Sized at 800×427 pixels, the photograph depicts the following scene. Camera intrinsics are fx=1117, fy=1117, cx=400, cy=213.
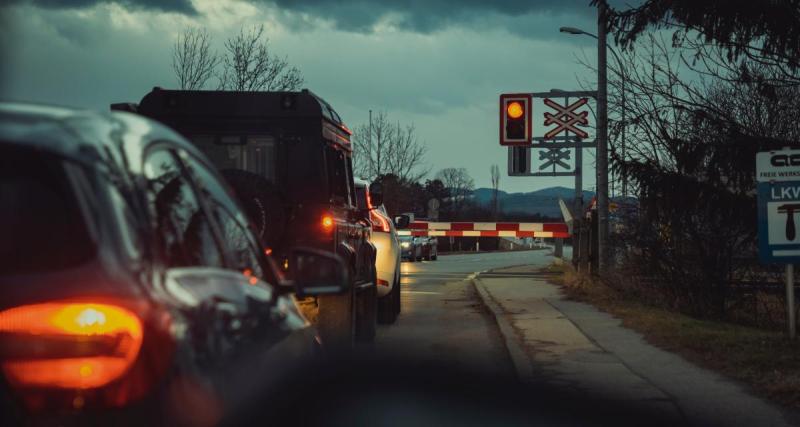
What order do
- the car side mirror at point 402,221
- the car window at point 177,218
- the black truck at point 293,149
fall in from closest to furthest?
the car window at point 177,218 → the black truck at point 293,149 → the car side mirror at point 402,221

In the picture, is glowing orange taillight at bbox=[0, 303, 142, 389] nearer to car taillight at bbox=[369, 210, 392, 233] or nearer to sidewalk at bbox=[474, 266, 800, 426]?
sidewalk at bbox=[474, 266, 800, 426]

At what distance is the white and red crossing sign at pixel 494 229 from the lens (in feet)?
116

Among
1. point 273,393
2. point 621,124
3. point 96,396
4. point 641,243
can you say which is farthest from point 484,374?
point 641,243

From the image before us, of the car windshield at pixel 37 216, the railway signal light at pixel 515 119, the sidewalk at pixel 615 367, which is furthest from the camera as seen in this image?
the railway signal light at pixel 515 119

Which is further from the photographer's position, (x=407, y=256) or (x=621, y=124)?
(x=407, y=256)

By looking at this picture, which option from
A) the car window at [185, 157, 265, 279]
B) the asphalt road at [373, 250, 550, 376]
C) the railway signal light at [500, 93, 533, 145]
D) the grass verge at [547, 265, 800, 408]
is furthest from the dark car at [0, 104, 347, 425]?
the railway signal light at [500, 93, 533, 145]

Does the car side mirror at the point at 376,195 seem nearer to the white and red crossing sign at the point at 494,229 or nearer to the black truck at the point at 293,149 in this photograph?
the black truck at the point at 293,149

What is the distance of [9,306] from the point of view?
2.00 meters

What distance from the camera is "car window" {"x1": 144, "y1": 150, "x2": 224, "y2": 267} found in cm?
246

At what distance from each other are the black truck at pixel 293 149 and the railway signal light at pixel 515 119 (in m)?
10.5

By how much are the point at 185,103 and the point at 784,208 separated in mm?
6287

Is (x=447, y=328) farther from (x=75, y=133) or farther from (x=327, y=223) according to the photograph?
(x=75, y=133)

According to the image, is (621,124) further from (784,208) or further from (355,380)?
(355,380)

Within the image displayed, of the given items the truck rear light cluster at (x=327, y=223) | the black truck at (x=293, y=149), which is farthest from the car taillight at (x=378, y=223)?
the truck rear light cluster at (x=327, y=223)
